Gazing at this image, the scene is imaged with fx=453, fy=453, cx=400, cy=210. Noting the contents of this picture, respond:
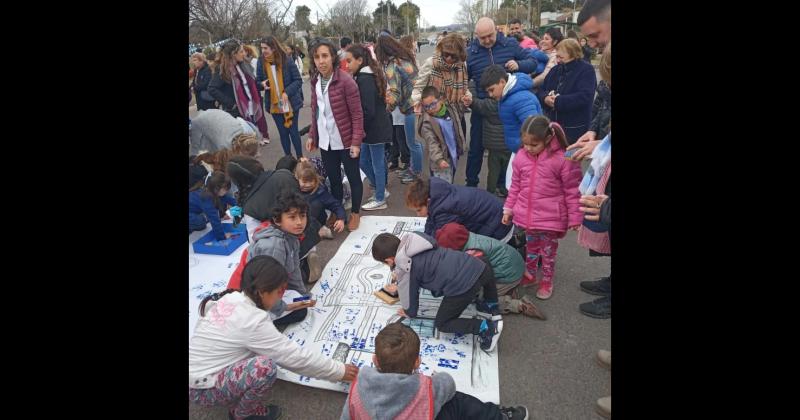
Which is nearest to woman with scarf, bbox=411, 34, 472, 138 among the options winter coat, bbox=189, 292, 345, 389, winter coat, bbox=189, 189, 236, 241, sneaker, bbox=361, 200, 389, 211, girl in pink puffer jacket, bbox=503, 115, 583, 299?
sneaker, bbox=361, 200, 389, 211

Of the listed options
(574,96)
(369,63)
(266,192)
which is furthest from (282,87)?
(574,96)

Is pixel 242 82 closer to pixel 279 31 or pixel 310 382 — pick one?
pixel 310 382

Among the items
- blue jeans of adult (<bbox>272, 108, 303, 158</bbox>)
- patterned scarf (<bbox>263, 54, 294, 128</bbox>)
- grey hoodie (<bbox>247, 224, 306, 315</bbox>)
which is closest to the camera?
grey hoodie (<bbox>247, 224, 306, 315</bbox>)

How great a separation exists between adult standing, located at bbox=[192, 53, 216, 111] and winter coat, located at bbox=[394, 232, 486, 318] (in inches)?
205

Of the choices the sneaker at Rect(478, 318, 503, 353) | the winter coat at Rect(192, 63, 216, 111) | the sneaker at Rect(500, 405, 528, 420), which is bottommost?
the sneaker at Rect(500, 405, 528, 420)

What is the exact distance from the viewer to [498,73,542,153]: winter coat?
11.1ft

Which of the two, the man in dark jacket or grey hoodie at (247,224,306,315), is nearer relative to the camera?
grey hoodie at (247,224,306,315)

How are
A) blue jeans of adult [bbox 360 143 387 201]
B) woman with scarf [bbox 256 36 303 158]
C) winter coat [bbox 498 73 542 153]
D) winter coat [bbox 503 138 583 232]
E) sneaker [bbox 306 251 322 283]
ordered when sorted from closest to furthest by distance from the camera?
winter coat [bbox 503 138 583 232]
sneaker [bbox 306 251 322 283]
winter coat [bbox 498 73 542 153]
blue jeans of adult [bbox 360 143 387 201]
woman with scarf [bbox 256 36 303 158]

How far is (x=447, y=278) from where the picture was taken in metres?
2.27

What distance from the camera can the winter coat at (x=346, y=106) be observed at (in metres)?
3.55

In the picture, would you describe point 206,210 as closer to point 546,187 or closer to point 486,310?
point 486,310

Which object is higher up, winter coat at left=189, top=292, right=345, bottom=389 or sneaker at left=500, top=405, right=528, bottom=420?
winter coat at left=189, top=292, right=345, bottom=389

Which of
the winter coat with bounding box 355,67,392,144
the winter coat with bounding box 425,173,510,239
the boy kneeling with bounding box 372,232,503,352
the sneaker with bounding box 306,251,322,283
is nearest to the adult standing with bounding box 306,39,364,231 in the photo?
the winter coat with bounding box 355,67,392,144

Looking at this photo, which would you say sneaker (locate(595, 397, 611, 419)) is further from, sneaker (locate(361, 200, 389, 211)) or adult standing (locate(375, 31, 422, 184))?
adult standing (locate(375, 31, 422, 184))
